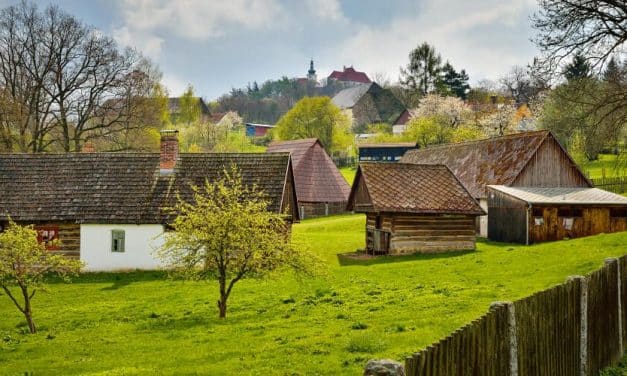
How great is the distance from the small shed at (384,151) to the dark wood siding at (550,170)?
1517 inches

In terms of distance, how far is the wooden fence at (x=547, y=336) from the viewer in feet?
18.5

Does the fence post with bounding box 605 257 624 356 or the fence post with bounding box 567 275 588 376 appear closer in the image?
the fence post with bounding box 567 275 588 376

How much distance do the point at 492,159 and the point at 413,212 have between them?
40.6 feet

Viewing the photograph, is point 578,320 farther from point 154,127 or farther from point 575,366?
point 154,127

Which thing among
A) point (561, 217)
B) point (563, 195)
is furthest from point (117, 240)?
point (563, 195)

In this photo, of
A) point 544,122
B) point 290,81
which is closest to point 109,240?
point 544,122

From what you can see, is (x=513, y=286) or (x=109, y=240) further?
(x=109, y=240)

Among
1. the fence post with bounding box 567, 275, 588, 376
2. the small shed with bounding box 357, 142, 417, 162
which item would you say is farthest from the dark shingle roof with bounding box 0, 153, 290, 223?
the small shed with bounding box 357, 142, 417, 162

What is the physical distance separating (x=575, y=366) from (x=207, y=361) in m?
6.74

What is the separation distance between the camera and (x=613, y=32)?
64.5ft

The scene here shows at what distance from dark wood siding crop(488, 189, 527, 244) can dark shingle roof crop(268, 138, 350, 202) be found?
19.3m

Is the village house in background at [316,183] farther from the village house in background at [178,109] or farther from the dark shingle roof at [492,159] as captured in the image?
the village house in background at [178,109]

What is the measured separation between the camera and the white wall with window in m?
28.0

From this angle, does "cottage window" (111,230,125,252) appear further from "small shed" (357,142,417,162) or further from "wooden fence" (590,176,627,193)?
"small shed" (357,142,417,162)
